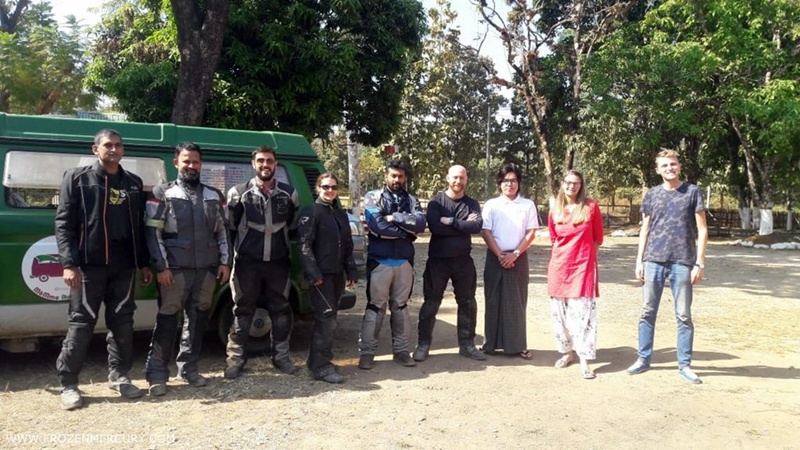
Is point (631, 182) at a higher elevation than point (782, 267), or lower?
higher

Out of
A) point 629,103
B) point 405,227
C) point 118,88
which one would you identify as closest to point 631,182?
point 629,103

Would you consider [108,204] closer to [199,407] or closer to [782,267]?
[199,407]

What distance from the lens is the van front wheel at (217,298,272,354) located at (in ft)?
18.1

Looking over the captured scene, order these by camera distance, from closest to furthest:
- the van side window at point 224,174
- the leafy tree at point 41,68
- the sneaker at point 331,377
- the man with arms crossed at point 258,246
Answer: the man with arms crossed at point 258,246, the sneaker at point 331,377, the van side window at point 224,174, the leafy tree at point 41,68

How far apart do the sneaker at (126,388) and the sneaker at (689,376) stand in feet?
15.0

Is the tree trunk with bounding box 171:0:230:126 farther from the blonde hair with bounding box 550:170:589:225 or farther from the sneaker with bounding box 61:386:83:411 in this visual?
the blonde hair with bounding box 550:170:589:225

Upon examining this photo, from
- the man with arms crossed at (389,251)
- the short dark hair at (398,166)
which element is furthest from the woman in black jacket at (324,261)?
the short dark hair at (398,166)

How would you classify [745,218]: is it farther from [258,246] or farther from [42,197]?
[42,197]

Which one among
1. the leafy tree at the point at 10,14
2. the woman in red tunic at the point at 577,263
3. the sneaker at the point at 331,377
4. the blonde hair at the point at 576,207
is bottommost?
the sneaker at the point at 331,377

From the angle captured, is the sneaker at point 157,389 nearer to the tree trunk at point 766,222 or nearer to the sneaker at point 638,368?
the sneaker at point 638,368

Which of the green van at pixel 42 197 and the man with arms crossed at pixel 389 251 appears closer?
the green van at pixel 42 197

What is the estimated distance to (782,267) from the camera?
14.0 m

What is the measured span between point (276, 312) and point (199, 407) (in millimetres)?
1043

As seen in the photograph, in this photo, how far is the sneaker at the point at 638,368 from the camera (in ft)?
17.7
